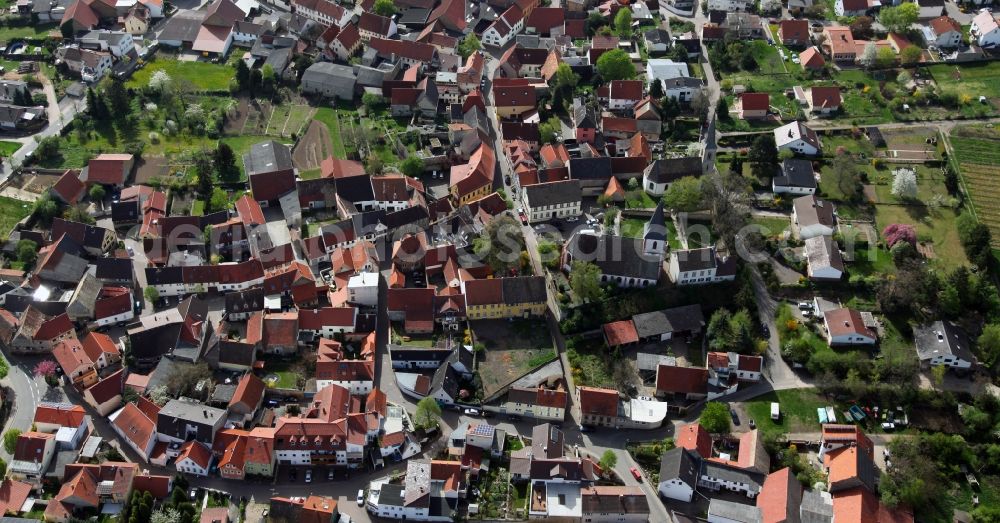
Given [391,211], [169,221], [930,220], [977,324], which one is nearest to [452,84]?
[391,211]

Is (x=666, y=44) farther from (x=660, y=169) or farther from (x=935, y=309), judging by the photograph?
(x=935, y=309)

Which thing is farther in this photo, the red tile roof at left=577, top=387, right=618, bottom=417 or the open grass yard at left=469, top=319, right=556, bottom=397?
the open grass yard at left=469, top=319, right=556, bottom=397

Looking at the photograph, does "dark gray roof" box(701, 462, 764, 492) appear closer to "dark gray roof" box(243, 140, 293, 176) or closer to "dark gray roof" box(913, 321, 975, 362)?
"dark gray roof" box(913, 321, 975, 362)

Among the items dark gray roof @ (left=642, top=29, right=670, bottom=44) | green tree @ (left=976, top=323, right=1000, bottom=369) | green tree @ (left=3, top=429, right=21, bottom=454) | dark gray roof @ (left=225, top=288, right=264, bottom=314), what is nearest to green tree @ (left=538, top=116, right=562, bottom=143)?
dark gray roof @ (left=642, top=29, right=670, bottom=44)

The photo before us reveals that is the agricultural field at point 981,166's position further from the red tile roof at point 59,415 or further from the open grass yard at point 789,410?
the red tile roof at point 59,415

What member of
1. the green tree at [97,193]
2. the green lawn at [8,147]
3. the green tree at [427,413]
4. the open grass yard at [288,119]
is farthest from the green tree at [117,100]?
the green tree at [427,413]

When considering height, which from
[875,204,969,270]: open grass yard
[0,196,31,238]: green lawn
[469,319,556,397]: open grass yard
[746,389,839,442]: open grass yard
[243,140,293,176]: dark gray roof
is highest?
[243,140,293,176]: dark gray roof
